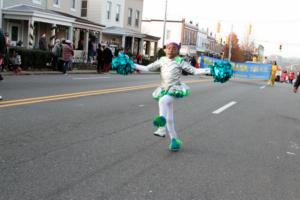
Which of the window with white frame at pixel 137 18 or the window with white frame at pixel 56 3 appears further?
the window with white frame at pixel 137 18

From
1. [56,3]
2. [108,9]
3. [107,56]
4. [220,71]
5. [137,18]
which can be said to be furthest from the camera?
[137,18]

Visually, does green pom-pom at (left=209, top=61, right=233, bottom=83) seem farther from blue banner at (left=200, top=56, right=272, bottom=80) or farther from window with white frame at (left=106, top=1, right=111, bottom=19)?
window with white frame at (left=106, top=1, right=111, bottom=19)

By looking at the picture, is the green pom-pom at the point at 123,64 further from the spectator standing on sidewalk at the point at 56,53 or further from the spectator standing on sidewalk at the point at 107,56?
the spectator standing on sidewalk at the point at 107,56

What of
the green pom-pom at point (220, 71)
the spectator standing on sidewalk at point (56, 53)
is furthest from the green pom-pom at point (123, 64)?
the spectator standing on sidewalk at point (56, 53)

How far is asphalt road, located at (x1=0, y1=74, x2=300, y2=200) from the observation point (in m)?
4.68

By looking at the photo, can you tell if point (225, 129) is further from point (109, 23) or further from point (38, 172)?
point (109, 23)

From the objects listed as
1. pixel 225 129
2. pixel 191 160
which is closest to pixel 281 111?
pixel 225 129

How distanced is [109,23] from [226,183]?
130 feet

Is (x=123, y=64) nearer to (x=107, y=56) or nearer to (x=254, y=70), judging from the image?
(x=107, y=56)

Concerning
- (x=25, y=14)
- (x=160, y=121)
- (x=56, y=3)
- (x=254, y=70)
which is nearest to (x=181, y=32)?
(x=254, y=70)

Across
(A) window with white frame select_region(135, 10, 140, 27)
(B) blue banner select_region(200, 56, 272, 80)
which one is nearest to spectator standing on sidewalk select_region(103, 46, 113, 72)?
(B) blue banner select_region(200, 56, 272, 80)

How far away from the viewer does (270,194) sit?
194 inches

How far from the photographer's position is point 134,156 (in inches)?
242

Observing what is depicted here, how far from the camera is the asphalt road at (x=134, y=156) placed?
184 inches
